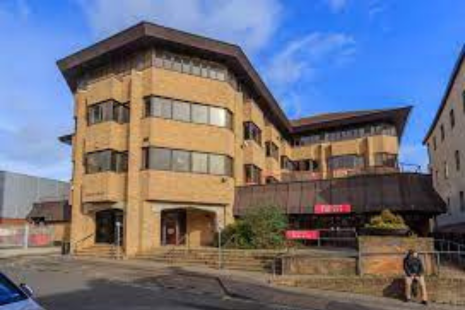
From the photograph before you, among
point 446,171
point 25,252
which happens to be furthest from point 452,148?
point 25,252

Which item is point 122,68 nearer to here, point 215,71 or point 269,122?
point 215,71

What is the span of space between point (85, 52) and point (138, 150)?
295 inches

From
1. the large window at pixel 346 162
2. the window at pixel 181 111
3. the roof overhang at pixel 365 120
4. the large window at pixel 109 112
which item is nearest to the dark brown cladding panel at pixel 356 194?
the window at pixel 181 111

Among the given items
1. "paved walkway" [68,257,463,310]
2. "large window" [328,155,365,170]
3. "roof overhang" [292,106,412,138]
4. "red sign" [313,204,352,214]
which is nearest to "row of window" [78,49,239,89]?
"red sign" [313,204,352,214]

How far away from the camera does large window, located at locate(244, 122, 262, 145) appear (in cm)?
3772

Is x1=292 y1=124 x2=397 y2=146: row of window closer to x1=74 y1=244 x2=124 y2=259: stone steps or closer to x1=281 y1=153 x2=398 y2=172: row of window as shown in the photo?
x1=281 y1=153 x2=398 y2=172: row of window

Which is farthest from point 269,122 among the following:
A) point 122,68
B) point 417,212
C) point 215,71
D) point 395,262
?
point 395,262

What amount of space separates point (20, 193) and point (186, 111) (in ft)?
111

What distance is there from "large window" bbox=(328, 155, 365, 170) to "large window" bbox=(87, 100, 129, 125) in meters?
22.8

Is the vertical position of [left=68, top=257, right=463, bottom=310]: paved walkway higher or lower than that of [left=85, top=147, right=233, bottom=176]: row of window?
lower

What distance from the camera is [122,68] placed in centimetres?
3403

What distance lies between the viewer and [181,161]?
32062mm

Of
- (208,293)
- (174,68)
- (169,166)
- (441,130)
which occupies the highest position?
(174,68)

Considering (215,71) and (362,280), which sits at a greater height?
(215,71)
